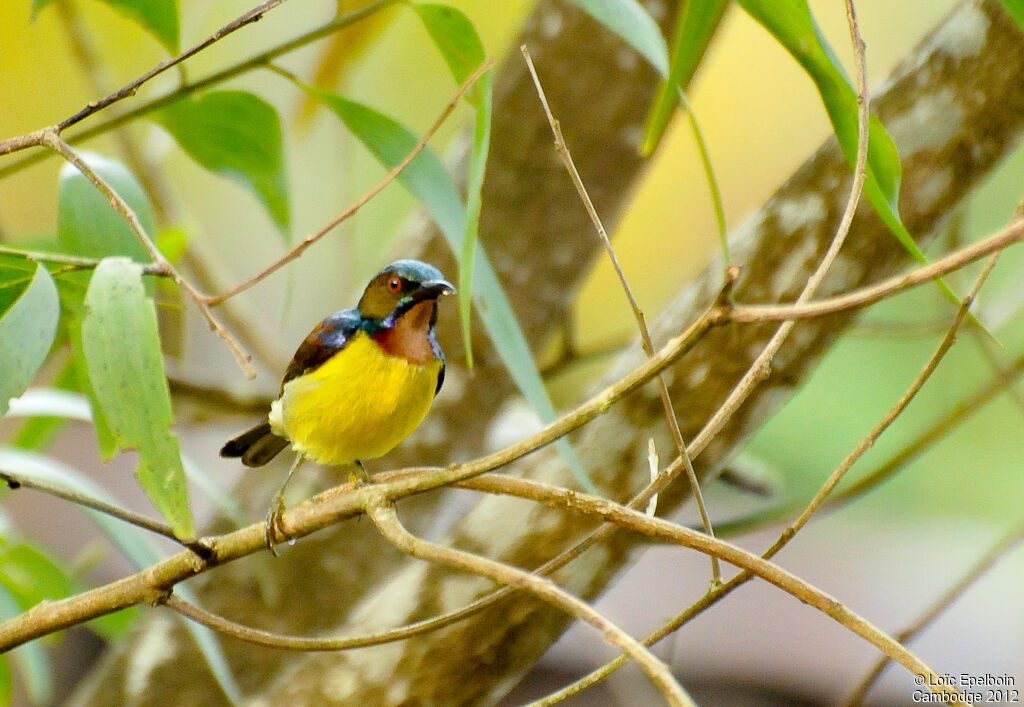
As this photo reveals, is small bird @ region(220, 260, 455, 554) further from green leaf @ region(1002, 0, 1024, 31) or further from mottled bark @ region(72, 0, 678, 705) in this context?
mottled bark @ region(72, 0, 678, 705)

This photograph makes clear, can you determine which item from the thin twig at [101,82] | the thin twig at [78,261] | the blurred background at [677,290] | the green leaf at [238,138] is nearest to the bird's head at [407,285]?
the green leaf at [238,138]

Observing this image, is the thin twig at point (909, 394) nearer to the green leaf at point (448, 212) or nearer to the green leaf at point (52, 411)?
the green leaf at point (448, 212)

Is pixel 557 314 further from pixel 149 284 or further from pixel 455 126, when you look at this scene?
pixel 455 126

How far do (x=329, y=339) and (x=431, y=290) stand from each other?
188mm

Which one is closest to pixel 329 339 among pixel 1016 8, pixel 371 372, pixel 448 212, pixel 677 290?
pixel 371 372

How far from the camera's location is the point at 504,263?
2.19 meters

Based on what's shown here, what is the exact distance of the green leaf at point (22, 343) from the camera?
0.79 m

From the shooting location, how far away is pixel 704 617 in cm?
309

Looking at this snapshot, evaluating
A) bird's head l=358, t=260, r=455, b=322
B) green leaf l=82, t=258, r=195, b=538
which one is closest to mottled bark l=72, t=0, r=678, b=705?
bird's head l=358, t=260, r=455, b=322

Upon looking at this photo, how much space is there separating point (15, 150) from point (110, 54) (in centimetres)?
300

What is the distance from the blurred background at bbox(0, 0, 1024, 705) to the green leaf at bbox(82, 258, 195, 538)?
151 cm

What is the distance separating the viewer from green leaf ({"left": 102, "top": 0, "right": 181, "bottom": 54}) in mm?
1181

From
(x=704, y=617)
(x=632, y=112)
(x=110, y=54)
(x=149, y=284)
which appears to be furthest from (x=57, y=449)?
(x=149, y=284)

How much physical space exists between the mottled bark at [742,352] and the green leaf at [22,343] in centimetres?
80
